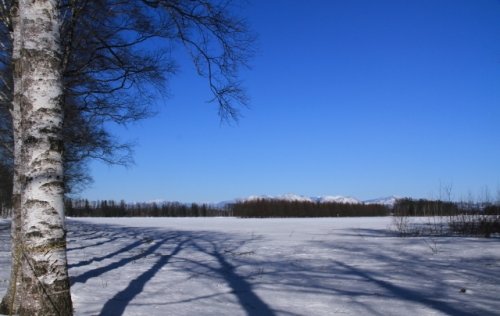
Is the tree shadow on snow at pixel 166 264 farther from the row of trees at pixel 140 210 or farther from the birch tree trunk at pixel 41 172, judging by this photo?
the row of trees at pixel 140 210

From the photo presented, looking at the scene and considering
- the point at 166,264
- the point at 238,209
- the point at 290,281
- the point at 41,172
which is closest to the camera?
the point at 41,172

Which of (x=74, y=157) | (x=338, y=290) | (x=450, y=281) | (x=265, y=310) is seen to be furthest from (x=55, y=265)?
(x=74, y=157)

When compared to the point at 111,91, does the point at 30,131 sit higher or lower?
lower

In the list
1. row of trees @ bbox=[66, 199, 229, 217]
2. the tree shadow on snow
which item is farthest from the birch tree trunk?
row of trees @ bbox=[66, 199, 229, 217]

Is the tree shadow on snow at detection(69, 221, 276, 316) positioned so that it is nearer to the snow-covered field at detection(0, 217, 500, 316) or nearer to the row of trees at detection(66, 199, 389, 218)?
the snow-covered field at detection(0, 217, 500, 316)

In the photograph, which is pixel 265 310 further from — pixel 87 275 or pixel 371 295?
pixel 87 275

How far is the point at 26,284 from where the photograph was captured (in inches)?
113

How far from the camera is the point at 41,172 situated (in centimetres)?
282

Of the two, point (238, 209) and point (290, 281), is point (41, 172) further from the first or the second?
point (238, 209)

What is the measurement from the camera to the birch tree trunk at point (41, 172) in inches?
110

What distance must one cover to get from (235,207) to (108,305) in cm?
5136

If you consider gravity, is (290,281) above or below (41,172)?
below

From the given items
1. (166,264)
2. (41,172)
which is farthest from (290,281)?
(41,172)

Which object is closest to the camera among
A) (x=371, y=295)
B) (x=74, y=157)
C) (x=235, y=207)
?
(x=371, y=295)
